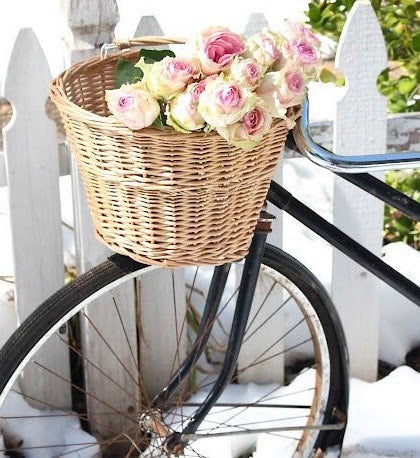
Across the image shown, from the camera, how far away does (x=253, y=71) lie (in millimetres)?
1897

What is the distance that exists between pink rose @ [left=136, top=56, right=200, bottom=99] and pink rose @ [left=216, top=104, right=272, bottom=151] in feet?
0.36

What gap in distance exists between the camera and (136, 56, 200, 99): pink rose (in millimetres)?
1911

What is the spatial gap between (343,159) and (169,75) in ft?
1.44

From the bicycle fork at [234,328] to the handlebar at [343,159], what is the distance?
18 centimetres

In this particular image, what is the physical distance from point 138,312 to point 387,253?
3.03 ft

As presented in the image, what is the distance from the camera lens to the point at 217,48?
6.29ft

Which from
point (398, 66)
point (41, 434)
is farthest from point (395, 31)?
point (41, 434)

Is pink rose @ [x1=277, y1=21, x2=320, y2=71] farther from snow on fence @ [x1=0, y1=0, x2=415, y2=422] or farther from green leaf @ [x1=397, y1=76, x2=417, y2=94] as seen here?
green leaf @ [x1=397, y1=76, x2=417, y2=94]

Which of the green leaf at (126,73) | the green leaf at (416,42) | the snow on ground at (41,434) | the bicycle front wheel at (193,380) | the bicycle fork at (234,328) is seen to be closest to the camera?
the green leaf at (126,73)

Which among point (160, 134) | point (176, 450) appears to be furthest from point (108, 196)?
point (176, 450)

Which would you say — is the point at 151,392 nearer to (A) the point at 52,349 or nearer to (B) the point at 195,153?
(A) the point at 52,349

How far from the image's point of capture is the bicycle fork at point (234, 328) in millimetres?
2359

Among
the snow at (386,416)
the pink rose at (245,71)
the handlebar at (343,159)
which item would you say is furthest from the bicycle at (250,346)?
the pink rose at (245,71)

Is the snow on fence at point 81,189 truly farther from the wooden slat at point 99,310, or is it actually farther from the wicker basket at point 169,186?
the wicker basket at point 169,186
